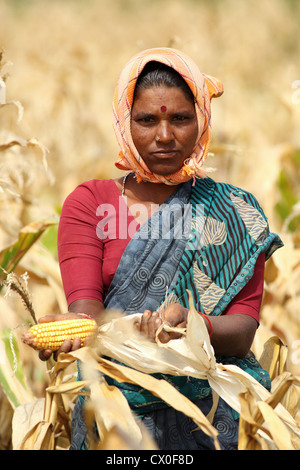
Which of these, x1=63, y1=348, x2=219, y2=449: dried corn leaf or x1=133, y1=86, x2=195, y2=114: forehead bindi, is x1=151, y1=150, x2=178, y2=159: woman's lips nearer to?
x1=133, y1=86, x2=195, y2=114: forehead bindi

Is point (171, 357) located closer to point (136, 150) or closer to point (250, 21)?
point (136, 150)

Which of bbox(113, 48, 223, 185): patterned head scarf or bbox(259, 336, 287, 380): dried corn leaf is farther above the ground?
bbox(113, 48, 223, 185): patterned head scarf

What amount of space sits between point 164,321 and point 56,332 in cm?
29

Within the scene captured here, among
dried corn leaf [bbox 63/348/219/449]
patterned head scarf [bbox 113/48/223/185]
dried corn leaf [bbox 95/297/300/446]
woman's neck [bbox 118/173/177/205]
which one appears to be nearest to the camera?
dried corn leaf [bbox 63/348/219/449]

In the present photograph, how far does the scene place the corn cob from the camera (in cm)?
177

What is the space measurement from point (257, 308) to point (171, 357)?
36 centimetres

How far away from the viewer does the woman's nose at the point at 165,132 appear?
2.00m

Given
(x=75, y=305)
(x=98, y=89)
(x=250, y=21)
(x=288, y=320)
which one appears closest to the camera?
(x=75, y=305)

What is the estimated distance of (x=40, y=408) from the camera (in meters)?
2.39

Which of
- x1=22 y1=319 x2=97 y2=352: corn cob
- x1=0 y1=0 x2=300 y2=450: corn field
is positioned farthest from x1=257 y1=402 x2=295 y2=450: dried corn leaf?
x1=22 y1=319 x2=97 y2=352: corn cob

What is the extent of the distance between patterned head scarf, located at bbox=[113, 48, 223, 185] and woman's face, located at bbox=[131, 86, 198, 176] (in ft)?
0.06

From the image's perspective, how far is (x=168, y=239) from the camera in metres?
1.99

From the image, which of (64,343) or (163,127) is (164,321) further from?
(163,127)
